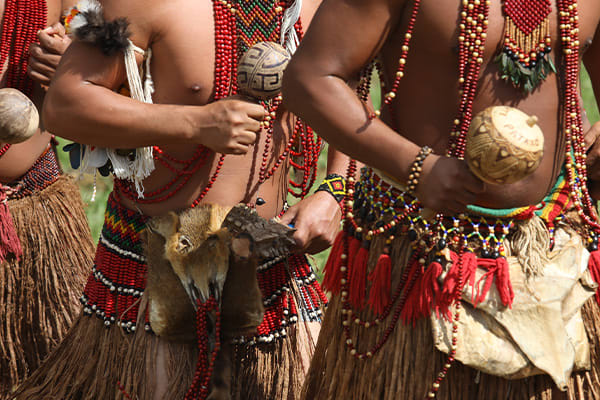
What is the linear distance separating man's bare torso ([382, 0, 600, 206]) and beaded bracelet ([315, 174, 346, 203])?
0.82 m

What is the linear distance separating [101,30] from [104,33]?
15 mm

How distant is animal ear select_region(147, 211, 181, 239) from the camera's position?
3.16 metres

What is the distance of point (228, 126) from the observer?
302 cm

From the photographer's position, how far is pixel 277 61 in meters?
3.00

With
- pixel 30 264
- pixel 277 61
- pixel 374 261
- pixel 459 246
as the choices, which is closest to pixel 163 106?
pixel 277 61

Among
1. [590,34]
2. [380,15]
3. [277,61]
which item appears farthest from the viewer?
[277,61]

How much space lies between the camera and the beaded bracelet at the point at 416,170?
251 centimetres

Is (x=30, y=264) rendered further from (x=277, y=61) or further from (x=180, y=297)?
(x=277, y=61)

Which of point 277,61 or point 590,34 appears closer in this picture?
point 590,34

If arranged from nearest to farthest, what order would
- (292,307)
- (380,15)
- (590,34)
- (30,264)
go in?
(380,15) < (590,34) < (292,307) < (30,264)

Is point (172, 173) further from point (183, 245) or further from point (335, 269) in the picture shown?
point (335, 269)

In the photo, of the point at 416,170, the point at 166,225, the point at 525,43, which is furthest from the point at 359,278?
the point at 525,43

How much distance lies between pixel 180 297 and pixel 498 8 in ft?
4.38

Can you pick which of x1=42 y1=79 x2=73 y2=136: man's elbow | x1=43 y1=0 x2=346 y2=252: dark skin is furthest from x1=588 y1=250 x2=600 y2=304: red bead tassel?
x1=42 y1=79 x2=73 y2=136: man's elbow
